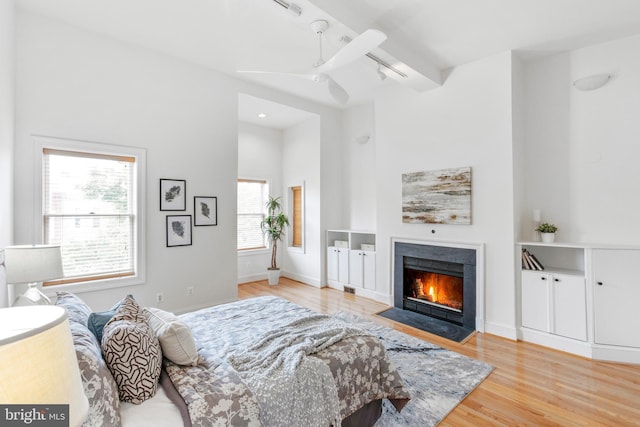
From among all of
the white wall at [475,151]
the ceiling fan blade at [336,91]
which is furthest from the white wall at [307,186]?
the ceiling fan blade at [336,91]

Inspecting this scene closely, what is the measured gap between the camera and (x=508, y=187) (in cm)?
356

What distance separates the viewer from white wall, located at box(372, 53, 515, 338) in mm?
3574

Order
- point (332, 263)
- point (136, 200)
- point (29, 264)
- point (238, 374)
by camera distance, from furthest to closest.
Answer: point (332, 263)
point (136, 200)
point (29, 264)
point (238, 374)

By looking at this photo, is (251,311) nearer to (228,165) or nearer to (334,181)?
(228,165)

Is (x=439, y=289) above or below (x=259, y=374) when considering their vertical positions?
below

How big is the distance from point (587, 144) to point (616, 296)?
1686mm

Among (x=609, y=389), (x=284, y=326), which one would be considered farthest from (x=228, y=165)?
(x=609, y=389)

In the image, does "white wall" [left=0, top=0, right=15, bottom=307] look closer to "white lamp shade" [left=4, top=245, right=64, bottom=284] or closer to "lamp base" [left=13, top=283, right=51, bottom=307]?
"white lamp shade" [left=4, top=245, right=64, bottom=284]

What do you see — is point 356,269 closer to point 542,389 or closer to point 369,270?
point 369,270

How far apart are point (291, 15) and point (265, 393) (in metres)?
2.79

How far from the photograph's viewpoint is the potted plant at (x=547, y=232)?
347cm

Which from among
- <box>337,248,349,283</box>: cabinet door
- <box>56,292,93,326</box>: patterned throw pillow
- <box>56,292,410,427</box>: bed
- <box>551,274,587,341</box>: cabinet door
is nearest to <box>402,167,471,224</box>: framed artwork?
<box>551,274,587,341</box>: cabinet door

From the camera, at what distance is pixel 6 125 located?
2439 mm

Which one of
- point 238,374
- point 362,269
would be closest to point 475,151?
point 362,269
